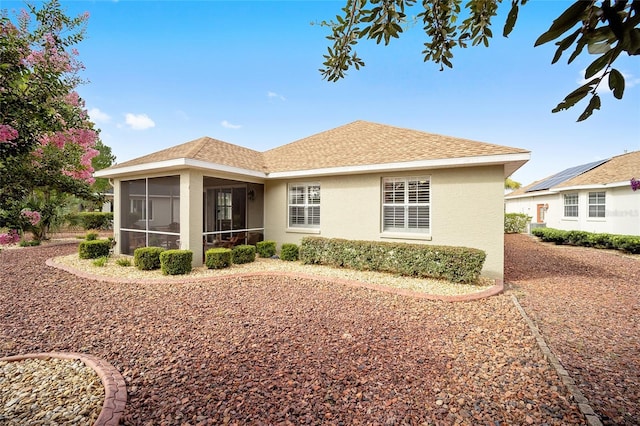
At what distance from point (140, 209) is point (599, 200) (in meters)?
23.3

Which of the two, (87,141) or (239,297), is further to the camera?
(239,297)

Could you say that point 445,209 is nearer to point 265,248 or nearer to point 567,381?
point 567,381

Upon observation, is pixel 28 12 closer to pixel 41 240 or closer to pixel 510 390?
pixel 510 390

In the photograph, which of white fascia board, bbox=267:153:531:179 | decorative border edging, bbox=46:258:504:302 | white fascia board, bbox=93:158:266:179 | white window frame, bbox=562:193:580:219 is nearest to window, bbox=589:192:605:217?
white window frame, bbox=562:193:580:219

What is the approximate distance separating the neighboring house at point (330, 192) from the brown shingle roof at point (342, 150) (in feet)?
0.16

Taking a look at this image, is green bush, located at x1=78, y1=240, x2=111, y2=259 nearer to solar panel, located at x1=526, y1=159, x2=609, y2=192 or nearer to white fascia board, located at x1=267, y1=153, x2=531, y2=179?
white fascia board, located at x1=267, y1=153, x2=531, y2=179

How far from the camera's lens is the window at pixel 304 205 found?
1056 cm

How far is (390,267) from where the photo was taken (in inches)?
312

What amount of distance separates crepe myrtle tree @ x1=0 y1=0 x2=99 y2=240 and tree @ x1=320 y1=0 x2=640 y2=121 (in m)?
2.77

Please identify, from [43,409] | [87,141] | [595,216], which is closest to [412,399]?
[43,409]

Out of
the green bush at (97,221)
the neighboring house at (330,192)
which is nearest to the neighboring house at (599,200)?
the neighboring house at (330,192)

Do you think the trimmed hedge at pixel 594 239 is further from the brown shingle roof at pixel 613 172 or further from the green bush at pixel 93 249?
the green bush at pixel 93 249

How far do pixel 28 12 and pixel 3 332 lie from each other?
183 inches

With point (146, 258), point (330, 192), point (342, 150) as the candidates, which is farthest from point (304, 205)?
point (146, 258)
